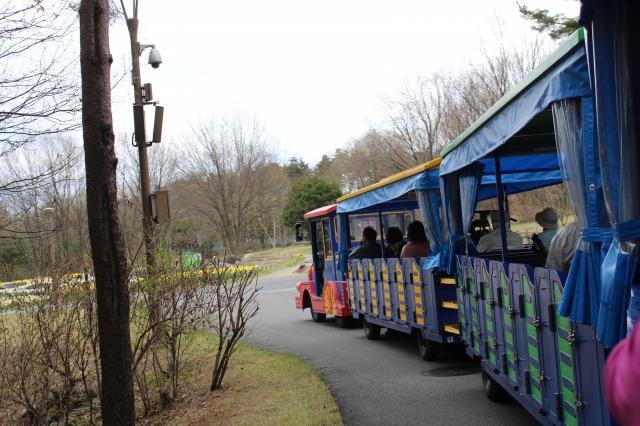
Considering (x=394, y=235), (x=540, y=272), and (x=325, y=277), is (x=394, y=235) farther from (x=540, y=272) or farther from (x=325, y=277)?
(x=540, y=272)

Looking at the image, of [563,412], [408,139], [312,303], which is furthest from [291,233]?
[563,412]

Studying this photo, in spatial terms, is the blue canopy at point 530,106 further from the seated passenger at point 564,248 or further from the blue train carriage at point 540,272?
the seated passenger at point 564,248

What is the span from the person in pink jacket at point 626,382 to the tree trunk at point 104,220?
15.4ft

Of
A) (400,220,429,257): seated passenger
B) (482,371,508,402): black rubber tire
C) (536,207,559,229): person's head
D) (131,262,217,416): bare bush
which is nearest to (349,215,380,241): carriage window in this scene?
(400,220,429,257): seated passenger

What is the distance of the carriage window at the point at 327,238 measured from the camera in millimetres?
15203

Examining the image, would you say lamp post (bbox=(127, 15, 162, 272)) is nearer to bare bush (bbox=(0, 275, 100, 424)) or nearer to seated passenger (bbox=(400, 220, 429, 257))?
bare bush (bbox=(0, 275, 100, 424))

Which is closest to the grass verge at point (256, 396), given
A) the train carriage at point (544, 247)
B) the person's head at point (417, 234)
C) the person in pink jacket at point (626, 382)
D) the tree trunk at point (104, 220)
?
the train carriage at point (544, 247)

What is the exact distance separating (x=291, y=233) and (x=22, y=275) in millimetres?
63608

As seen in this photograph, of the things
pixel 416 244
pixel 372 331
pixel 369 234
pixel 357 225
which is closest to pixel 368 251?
pixel 369 234

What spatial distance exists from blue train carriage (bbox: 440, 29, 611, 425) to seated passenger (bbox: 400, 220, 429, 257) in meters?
1.87

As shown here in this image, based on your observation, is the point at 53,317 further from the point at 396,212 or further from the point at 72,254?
the point at 396,212

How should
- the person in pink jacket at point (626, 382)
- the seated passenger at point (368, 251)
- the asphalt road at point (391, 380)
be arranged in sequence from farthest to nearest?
the seated passenger at point (368, 251) → the asphalt road at point (391, 380) → the person in pink jacket at point (626, 382)

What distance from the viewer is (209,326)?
8.99 meters

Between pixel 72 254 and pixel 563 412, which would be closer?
pixel 563 412
